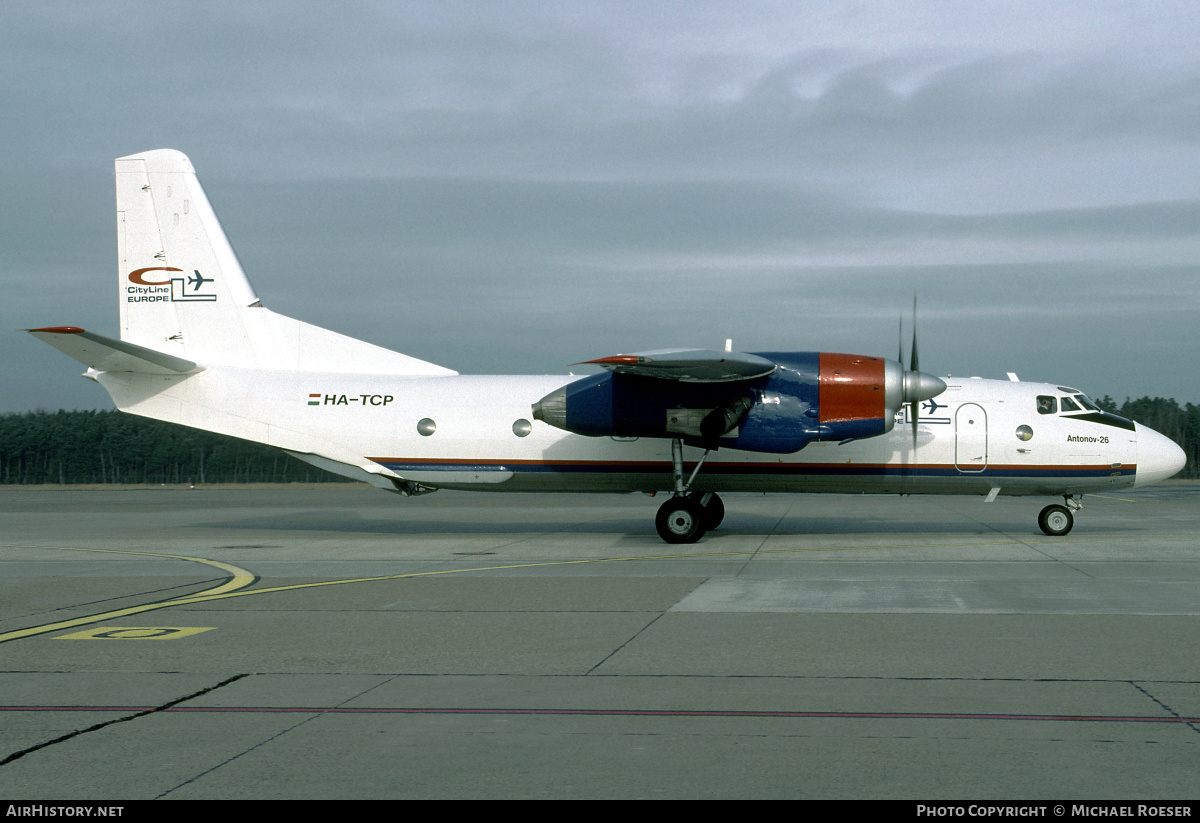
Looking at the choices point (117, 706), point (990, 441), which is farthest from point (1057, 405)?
point (117, 706)

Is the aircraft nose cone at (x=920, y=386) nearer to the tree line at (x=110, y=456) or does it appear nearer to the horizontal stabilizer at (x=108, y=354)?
the horizontal stabilizer at (x=108, y=354)

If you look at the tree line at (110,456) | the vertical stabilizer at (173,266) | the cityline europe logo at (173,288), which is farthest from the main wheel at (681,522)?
the tree line at (110,456)

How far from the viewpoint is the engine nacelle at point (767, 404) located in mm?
19531

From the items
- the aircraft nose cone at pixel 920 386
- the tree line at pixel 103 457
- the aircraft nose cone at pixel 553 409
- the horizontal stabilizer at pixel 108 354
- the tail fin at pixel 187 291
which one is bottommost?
the tree line at pixel 103 457

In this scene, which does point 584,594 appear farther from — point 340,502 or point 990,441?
point 340,502

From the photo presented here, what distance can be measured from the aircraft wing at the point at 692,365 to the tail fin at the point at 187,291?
7711mm

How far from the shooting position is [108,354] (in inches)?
806

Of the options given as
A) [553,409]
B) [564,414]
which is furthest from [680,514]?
[553,409]

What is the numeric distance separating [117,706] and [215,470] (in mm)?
81029

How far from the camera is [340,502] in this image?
38.5 m

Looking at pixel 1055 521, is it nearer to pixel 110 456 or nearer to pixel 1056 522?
pixel 1056 522

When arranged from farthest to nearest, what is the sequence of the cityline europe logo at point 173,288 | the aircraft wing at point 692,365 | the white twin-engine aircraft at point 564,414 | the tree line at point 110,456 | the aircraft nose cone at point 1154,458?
the tree line at point 110,456, the cityline europe logo at point 173,288, the aircraft nose cone at point 1154,458, the white twin-engine aircraft at point 564,414, the aircraft wing at point 692,365

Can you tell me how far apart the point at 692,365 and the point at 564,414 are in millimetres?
3037

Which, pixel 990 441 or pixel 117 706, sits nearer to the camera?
pixel 117 706
